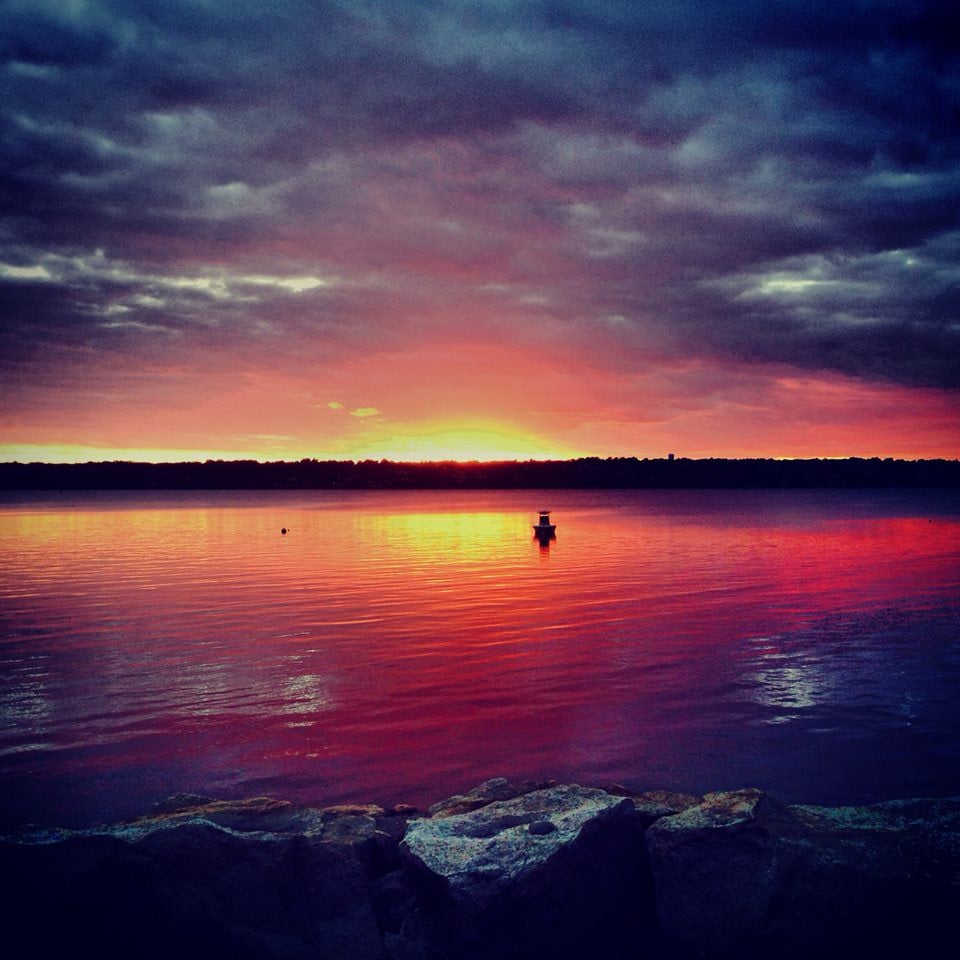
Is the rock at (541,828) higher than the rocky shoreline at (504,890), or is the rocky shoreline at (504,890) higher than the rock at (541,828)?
the rock at (541,828)

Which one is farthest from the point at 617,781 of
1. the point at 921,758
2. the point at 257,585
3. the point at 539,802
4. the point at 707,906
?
the point at 257,585

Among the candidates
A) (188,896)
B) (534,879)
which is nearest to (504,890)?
(534,879)

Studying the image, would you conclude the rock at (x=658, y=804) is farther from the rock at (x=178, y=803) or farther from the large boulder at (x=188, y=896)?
the rock at (x=178, y=803)

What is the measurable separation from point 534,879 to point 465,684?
842 centimetres

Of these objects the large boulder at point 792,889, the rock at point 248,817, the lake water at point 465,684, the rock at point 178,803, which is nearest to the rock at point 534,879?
the large boulder at point 792,889

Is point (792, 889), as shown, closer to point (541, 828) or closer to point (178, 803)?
point (541, 828)

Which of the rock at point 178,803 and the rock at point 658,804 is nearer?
the rock at point 658,804

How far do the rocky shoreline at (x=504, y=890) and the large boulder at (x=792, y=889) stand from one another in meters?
0.01

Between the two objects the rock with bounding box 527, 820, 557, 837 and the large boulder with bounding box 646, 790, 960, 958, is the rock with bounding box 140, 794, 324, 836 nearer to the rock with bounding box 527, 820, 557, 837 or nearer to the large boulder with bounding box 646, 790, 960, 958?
the rock with bounding box 527, 820, 557, 837

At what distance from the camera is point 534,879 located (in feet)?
18.8

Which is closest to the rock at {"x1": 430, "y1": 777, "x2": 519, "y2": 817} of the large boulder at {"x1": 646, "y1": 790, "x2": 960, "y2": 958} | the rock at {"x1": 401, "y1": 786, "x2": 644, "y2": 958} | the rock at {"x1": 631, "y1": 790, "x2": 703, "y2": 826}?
the rock at {"x1": 401, "y1": 786, "x2": 644, "y2": 958}

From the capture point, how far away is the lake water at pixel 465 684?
31.8 feet

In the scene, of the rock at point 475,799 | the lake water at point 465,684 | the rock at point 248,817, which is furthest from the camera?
the lake water at point 465,684

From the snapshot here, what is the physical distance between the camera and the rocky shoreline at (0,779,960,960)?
5.78 m
